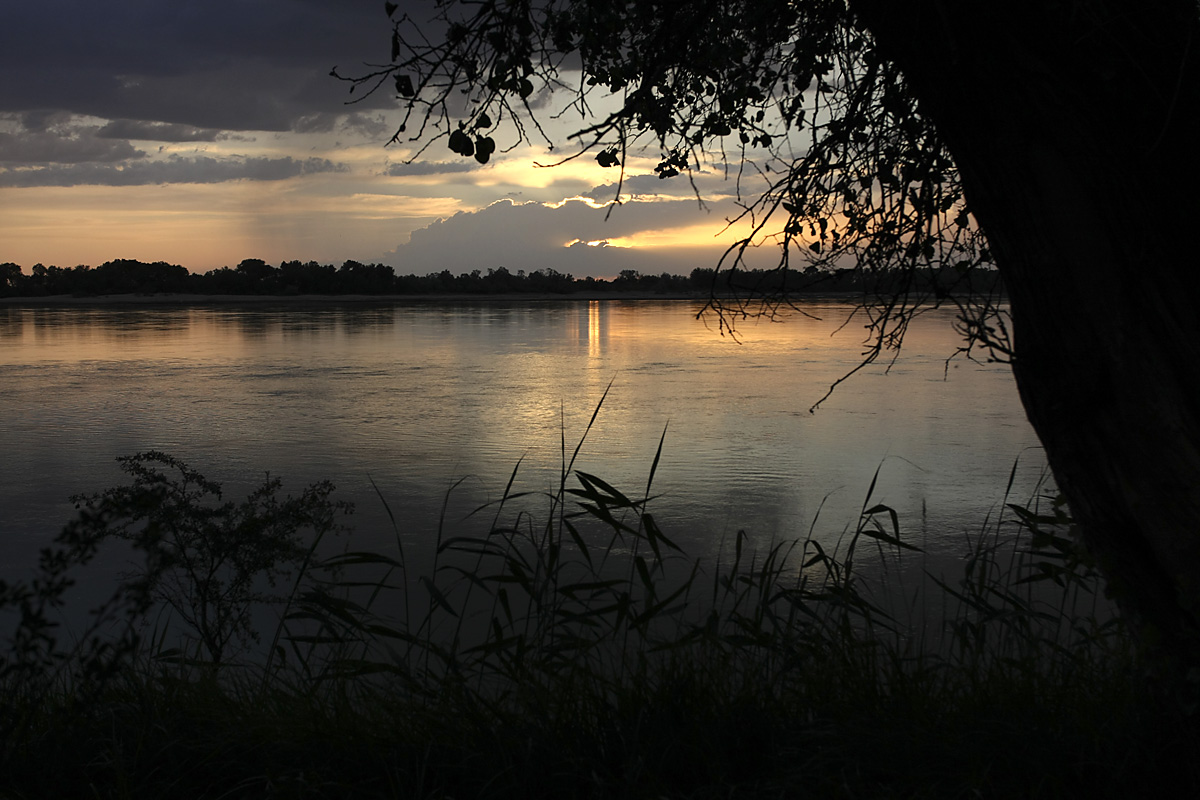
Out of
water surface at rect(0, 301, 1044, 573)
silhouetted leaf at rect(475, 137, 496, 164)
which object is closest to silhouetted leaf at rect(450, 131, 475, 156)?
silhouetted leaf at rect(475, 137, 496, 164)

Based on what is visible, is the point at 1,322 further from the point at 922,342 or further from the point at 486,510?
the point at 486,510

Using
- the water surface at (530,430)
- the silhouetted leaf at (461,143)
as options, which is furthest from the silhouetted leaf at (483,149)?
the water surface at (530,430)

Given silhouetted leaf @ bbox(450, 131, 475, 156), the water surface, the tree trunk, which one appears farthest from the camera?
the water surface

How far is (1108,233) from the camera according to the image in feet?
7.31

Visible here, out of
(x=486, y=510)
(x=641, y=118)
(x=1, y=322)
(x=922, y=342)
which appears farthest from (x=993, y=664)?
(x=1, y=322)

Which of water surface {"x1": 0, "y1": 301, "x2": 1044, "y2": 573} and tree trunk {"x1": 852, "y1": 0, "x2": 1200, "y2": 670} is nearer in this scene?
tree trunk {"x1": 852, "y1": 0, "x2": 1200, "y2": 670}

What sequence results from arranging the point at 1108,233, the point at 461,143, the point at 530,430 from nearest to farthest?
1. the point at 1108,233
2. the point at 461,143
3. the point at 530,430

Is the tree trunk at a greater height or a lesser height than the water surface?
greater

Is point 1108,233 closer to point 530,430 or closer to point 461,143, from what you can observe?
point 461,143

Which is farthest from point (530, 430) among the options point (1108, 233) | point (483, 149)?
point (1108, 233)

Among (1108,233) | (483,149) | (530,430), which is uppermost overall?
(483,149)

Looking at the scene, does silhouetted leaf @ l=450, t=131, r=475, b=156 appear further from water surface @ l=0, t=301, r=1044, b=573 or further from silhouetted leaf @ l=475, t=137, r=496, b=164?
water surface @ l=0, t=301, r=1044, b=573

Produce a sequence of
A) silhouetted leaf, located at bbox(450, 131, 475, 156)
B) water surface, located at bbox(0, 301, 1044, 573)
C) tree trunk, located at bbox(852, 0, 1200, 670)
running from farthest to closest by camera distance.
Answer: water surface, located at bbox(0, 301, 1044, 573), silhouetted leaf, located at bbox(450, 131, 475, 156), tree trunk, located at bbox(852, 0, 1200, 670)

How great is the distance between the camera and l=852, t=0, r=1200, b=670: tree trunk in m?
2.20
